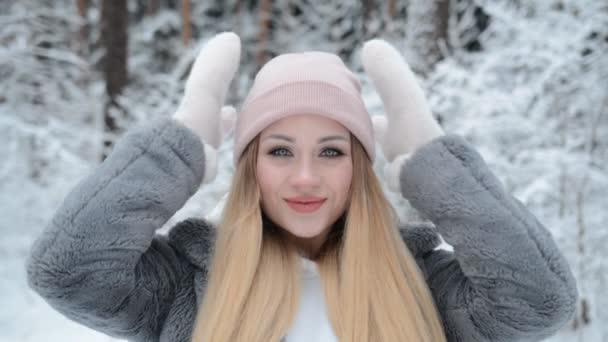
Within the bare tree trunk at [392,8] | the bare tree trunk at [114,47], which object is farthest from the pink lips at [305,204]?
the bare tree trunk at [392,8]

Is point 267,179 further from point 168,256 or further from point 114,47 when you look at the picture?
point 114,47

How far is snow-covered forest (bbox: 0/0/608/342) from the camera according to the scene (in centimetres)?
433

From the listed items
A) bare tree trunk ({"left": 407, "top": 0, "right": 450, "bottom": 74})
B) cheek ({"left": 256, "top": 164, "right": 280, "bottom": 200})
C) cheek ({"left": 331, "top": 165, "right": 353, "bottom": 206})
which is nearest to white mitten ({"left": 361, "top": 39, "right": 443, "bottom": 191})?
cheek ({"left": 331, "top": 165, "right": 353, "bottom": 206})

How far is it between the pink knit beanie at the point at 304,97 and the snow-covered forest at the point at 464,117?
7.12ft

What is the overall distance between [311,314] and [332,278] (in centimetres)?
12

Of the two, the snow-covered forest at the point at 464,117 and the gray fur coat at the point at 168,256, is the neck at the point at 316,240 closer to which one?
the gray fur coat at the point at 168,256

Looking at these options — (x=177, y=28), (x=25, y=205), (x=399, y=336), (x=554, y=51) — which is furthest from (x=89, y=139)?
(x=177, y=28)

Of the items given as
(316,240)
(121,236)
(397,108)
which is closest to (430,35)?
(397,108)

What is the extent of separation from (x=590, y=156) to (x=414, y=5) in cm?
405

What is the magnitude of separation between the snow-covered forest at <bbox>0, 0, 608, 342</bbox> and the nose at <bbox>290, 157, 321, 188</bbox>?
2.28 meters

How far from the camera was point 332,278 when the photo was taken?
5.15ft

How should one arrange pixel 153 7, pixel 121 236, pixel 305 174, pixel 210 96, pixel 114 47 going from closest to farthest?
pixel 121 236, pixel 305 174, pixel 210 96, pixel 114 47, pixel 153 7

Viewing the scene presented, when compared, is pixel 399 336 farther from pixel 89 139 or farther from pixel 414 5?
pixel 414 5

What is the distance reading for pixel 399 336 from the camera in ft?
4.79
